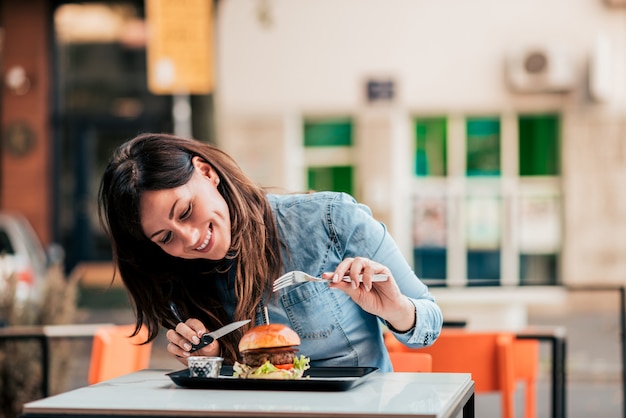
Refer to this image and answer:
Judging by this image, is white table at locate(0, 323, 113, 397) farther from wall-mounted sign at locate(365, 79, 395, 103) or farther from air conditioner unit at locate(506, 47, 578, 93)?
air conditioner unit at locate(506, 47, 578, 93)

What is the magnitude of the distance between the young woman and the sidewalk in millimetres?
3901

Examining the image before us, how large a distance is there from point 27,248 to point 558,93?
7915mm

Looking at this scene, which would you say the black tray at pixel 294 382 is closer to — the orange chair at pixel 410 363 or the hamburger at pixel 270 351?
the hamburger at pixel 270 351

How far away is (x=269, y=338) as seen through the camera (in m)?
3.06

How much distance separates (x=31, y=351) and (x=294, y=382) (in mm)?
4617

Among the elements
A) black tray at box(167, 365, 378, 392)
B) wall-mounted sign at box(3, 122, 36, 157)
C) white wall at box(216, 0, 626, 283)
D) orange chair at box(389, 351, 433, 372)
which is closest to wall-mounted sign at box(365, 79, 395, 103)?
white wall at box(216, 0, 626, 283)

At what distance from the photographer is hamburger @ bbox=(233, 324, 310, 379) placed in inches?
120

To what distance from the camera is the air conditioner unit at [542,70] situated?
16797 mm

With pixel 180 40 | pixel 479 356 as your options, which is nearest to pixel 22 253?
pixel 180 40

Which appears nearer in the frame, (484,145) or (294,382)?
(294,382)

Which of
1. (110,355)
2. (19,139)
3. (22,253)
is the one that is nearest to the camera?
(110,355)

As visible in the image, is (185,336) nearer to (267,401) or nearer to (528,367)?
(267,401)

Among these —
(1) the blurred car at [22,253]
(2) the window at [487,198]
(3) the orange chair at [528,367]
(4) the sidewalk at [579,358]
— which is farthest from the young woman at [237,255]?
(2) the window at [487,198]

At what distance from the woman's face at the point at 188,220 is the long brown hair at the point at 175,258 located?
0.09 feet
